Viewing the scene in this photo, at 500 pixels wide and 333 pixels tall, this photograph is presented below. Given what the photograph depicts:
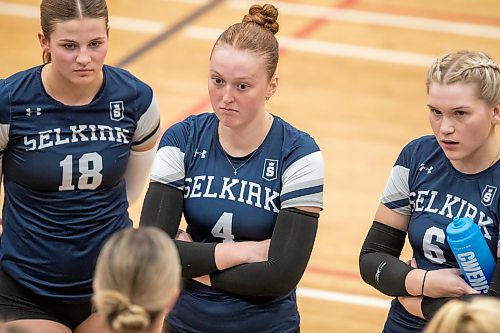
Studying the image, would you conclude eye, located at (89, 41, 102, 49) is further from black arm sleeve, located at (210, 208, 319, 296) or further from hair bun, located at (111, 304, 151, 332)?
hair bun, located at (111, 304, 151, 332)

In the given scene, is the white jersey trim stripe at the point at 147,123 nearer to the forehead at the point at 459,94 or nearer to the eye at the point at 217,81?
the eye at the point at 217,81

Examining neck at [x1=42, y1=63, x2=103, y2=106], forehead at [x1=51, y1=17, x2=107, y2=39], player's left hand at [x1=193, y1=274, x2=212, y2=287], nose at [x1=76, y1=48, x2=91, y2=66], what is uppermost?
forehead at [x1=51, y1=17, x2=107, y2=39]

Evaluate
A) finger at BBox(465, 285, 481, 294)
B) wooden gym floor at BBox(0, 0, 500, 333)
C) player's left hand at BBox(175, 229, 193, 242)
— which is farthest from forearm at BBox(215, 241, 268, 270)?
wooden gym floor at BBox(0, 0, 500, 333)

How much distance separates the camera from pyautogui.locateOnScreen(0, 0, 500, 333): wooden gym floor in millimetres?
6738

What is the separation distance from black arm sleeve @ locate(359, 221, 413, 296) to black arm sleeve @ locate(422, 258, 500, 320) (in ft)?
0.31

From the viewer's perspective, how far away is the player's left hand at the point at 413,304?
3.85 meters

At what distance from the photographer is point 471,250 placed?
143 inches

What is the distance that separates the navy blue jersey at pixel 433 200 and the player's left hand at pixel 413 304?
46 mm

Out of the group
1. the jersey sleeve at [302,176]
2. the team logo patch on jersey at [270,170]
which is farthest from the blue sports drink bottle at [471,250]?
the team logo patch on jersey at [270,170]

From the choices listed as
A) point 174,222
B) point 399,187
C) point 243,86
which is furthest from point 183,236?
point 399,187

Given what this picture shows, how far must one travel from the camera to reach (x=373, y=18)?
1094cm

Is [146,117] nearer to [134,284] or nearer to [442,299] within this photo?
[442,299]

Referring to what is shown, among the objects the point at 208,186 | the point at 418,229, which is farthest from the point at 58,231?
the point at 418,229

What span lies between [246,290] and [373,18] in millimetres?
7522
